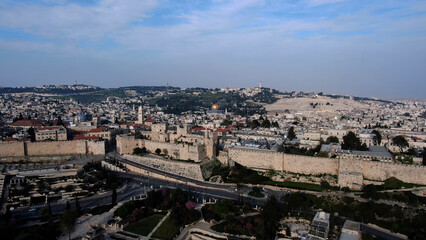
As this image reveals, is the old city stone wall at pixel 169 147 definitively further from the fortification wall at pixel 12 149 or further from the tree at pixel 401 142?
the tree at pixel 401 142

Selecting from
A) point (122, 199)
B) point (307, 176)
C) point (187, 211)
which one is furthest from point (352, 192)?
point (122, 199)

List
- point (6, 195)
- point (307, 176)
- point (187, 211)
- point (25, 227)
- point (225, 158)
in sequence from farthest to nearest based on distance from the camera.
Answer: point (225, 158) < point (307, 176) < point (6, 195) < point (187, 211) < point (25, 227)

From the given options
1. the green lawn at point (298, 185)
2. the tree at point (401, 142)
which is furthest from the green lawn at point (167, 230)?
the tree at point (401, 142)

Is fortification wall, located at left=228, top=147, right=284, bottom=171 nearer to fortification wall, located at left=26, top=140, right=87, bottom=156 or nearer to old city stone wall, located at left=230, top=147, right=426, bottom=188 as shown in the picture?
old city stone wall, located at left=230, top=147, right=426, bottom=188

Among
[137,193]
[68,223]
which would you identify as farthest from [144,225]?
[137,193]

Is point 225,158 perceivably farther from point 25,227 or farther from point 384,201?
point 25,227

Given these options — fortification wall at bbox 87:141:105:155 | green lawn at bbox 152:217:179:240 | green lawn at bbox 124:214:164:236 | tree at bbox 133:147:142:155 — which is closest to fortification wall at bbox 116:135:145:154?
tree at bbox 133:147:142:155
